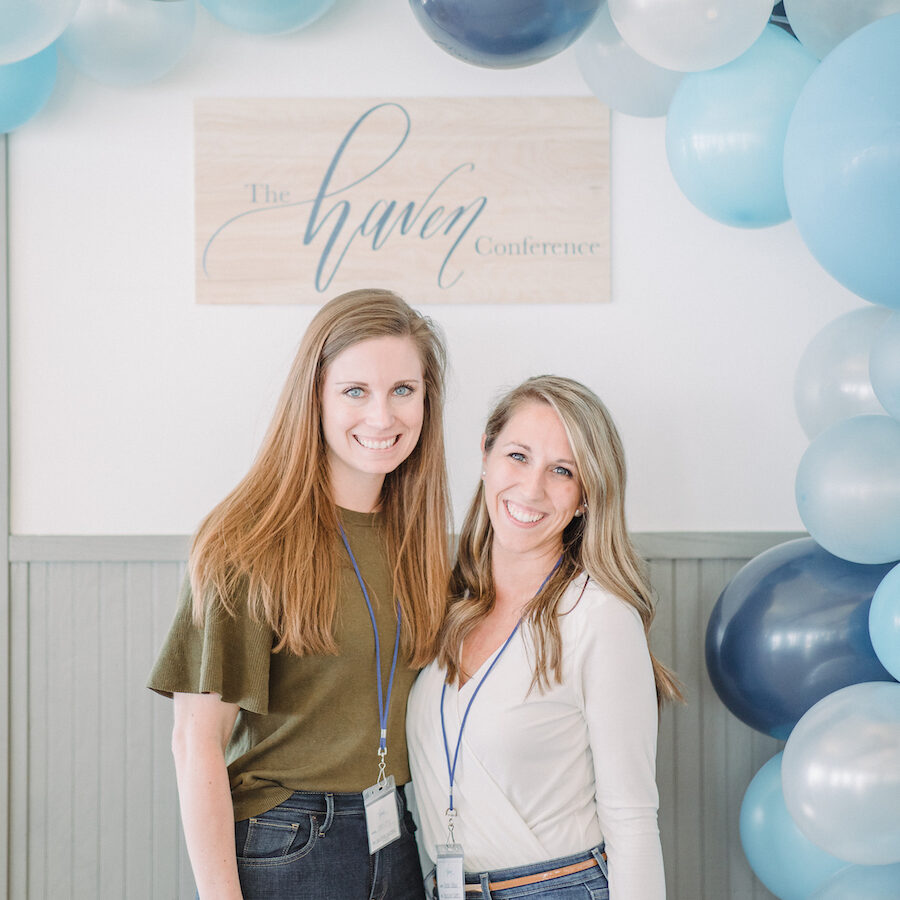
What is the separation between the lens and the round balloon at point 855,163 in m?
1.31

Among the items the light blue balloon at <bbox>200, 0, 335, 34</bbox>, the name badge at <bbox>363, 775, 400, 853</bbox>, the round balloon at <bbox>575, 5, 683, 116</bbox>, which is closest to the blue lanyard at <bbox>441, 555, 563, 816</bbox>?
the name badge at <bbox>363, 775, 400, 853</bbox>

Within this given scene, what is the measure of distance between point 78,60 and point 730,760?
2.16 m

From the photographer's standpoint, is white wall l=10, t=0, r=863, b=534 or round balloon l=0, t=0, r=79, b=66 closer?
round balloon l=0, t=0, r=79, b=66

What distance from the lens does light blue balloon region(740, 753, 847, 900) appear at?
178 centimetres

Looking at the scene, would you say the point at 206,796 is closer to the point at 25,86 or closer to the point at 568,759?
the point at 568,759

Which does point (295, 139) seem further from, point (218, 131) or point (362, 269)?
point (362, 269)

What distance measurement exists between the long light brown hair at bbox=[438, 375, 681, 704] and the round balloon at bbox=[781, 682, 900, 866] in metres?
0.26

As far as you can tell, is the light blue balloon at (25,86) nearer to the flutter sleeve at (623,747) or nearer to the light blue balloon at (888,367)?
the flutter sleeve at (623,747)

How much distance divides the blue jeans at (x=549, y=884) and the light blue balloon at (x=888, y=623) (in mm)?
541

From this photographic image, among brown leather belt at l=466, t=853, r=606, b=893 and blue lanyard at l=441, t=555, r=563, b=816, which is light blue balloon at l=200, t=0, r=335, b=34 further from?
brown leather belt at l=466, t=853, r=606, b=893

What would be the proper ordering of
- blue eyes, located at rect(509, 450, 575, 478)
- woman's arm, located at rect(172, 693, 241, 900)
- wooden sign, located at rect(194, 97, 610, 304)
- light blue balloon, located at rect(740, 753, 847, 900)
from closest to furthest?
woman's arm, located at rect(172, 693, 241, 900), blue eyes, located at rect(509, 450, 575, 478), light blue balloon, located at rect(740, 753, 847, 900), wooden sign, located at rect(194, 97, 610, 304)

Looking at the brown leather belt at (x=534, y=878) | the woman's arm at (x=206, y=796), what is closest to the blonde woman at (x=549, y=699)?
the brown leather belt at (x=534, y=878)

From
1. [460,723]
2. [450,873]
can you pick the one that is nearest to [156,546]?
[460,723]

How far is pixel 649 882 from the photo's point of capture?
4.95 ft
